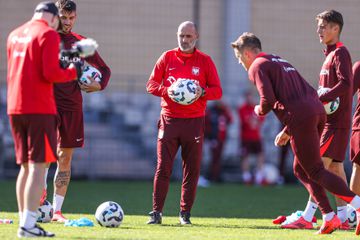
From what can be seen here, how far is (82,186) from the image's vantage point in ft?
60.4

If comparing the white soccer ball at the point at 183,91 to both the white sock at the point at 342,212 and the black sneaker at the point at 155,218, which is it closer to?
the black sneaker at the point at 155,218

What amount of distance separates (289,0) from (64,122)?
49.2 ft

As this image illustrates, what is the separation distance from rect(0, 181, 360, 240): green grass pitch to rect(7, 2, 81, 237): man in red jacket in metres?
0.46

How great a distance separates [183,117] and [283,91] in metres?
1.76

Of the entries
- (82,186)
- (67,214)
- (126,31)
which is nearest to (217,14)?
(126,31)

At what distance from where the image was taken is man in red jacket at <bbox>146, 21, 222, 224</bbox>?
1052 centimetres

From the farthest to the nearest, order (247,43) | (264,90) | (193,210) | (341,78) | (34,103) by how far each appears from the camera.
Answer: (193,210) → (341,78) → (247,43) → (264,90) → (34,103)

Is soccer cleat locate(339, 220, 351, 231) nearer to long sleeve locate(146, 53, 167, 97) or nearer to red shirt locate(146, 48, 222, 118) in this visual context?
red shirt locate(146, 48, 222, 118)

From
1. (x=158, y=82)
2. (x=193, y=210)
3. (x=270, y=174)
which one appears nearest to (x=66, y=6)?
(x=158, y=82)

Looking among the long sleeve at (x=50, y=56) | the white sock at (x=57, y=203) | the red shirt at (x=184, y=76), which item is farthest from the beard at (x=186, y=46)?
the long sleeve at (x=50, y=56)

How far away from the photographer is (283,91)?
30.2ft

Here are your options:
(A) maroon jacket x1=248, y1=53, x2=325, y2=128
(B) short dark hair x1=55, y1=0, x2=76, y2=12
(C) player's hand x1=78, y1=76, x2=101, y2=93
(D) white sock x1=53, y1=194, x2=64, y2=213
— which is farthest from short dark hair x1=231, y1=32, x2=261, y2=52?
(D) white sock x1=53, y1=194, x2=64, y2=213

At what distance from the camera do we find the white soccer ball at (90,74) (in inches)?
411

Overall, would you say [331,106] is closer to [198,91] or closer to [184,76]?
[198,91]
